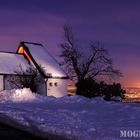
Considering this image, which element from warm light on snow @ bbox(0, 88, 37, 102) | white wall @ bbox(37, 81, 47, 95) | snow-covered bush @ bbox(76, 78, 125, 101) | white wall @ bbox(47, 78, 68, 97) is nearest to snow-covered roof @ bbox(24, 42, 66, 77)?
white wall @ bbox(47, 78, 68, 97)

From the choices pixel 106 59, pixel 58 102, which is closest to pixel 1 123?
pixel 58 102

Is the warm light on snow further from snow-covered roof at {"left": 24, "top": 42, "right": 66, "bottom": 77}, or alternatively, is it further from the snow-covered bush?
snow-covered roof at {"left": 24, "top": 42, "right": 66, "bottom": 77}

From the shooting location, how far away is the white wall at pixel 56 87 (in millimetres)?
48469

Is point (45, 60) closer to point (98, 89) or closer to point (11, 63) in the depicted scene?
point (11, 63)

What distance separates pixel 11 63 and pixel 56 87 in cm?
610

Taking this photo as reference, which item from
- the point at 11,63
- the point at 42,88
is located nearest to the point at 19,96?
the point at 42,88

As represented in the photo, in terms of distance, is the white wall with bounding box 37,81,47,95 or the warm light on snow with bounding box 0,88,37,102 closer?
the warm light on snow with bounding box 0,88,37,102

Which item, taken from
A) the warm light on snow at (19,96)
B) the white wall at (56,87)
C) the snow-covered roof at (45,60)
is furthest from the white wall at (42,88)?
the warm light on snow at (19,96)

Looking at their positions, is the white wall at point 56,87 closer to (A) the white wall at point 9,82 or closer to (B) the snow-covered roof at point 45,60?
(B) the snow-covered roof at point 45,60

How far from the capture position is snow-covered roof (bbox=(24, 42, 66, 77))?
161ft

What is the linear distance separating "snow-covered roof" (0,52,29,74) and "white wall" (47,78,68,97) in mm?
3481

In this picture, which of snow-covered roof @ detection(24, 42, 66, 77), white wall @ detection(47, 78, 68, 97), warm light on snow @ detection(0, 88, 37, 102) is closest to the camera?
warm light on snow @ detection(0, 88, 37, 102)

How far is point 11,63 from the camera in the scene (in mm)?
47719

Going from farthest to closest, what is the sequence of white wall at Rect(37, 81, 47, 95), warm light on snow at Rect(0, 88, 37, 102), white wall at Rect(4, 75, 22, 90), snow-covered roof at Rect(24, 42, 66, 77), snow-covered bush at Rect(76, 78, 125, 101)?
1. snow-covered roof at Rect(24, 42, 66, 77)
2. white wall at Rect(37, 81, 47, 95)
3. snow-covered bush at Rect(76, 78, 125, 101)
4. white wall at Rect(4, 75, 22, 90)
5. warm light on snow at Rect(0, 88, 37, 102)
